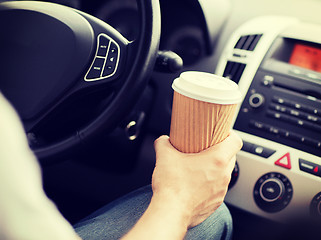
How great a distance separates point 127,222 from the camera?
2.43 feet

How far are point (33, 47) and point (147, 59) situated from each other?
0.28 metres

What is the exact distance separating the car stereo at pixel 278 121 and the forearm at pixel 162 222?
0.37 m

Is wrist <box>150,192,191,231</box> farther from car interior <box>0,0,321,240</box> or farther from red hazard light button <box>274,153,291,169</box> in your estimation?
red hazard light button <box>274,153,291,169</box>

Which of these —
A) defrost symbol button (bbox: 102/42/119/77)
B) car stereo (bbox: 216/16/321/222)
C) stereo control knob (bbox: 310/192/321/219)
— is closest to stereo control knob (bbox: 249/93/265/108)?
car stereo (bbox: 216/16/321/222)

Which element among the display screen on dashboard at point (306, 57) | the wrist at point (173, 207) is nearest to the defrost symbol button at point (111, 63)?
the wrist at point (173, 207)

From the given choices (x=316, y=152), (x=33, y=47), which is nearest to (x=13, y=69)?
(x=33, y=47)

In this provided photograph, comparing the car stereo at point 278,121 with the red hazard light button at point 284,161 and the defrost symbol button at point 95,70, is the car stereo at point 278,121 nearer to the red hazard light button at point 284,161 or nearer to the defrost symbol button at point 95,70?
the red hazard light button at point 284,161

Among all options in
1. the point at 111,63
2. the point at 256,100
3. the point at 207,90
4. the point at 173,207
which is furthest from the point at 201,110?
the point at 256,100

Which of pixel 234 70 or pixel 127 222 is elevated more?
pixel 234 70

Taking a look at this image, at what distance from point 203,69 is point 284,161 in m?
0.48

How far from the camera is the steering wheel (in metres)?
0.71

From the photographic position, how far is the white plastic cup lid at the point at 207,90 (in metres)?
0.55

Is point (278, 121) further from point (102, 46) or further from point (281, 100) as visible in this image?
point (102, 46)

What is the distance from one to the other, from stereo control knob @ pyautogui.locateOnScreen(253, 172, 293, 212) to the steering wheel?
1.34 ft
